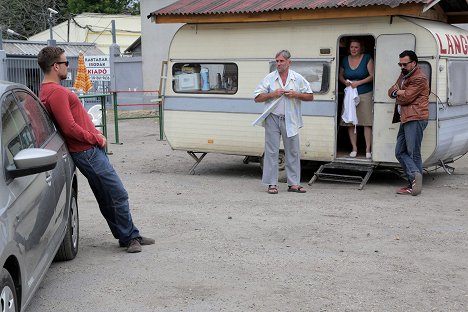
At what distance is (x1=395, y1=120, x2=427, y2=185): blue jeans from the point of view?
30.5 feet

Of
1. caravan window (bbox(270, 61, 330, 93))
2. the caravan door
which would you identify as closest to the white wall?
caravan window (bbox(270, 61, 330, 93))

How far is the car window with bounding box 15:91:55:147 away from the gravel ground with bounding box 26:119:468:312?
3.80 feet

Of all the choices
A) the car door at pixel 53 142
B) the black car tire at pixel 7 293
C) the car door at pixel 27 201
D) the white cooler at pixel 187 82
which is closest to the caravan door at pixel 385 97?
the white cooler at pixel 187 82

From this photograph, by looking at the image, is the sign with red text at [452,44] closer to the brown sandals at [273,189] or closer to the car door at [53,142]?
the brown sandals at [273,189]

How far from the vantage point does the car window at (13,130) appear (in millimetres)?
4668

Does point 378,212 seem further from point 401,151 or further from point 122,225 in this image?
point 122,225

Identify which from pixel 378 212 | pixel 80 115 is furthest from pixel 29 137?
pixel 378 212

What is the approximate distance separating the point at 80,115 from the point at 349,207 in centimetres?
376

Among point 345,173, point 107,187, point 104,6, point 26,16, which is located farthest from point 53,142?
point 104,6

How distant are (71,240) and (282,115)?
3996mm

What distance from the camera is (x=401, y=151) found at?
31.2 feet

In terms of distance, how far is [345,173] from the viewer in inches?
426

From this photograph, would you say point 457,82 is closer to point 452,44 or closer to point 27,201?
point 452,44

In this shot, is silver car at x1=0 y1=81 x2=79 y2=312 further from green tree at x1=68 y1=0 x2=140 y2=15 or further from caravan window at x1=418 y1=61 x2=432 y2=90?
green tree at x1=68 y1=0 x2=140 y2=15
